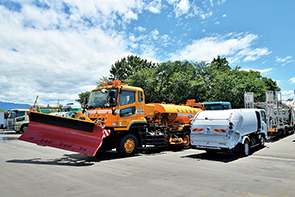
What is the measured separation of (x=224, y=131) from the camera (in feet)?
30.1

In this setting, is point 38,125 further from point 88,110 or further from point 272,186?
point 272,186

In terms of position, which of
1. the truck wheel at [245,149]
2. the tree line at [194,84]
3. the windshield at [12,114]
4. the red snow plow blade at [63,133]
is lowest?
the truck wheel at [245,149]

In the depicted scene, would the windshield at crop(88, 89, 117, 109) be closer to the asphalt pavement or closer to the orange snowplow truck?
the orange snowplow truck

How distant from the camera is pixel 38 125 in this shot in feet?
28.1

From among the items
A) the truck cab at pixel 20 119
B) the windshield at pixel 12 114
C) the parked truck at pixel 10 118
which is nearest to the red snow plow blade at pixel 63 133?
the truck cab at pixel 20 119

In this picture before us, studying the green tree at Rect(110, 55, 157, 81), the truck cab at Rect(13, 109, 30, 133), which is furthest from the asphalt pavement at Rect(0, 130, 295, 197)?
the green tree at Rect(110, 55, 157, 81)

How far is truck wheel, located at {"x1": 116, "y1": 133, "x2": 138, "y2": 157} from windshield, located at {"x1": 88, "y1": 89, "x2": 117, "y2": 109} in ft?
5.58

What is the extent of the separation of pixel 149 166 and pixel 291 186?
428 cm

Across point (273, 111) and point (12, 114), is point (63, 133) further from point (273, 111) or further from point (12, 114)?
point (12, 114)

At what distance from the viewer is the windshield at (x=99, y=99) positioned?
949 centimetres

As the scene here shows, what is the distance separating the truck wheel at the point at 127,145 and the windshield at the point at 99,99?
170 centimetres

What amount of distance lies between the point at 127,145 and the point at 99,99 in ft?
7.93

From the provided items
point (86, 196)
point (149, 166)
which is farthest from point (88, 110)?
point (86, 196)

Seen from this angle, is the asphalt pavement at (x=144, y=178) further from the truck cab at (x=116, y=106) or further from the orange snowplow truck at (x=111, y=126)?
the truck cab at (x=116, y=106)
